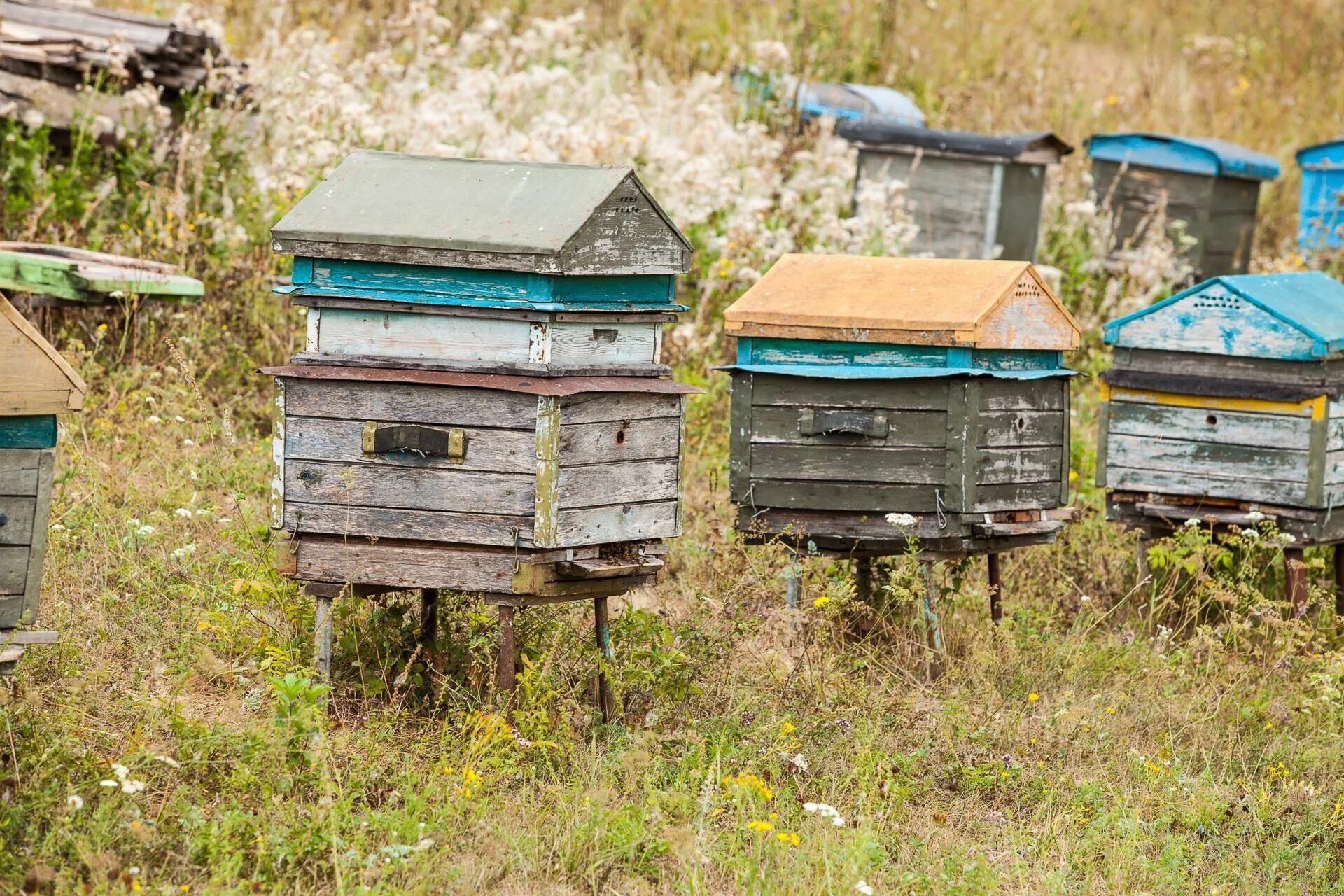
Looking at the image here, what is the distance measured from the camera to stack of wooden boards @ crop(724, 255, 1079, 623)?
5.92 meters

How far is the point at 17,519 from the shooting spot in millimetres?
4102

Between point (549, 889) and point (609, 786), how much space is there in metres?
0.55

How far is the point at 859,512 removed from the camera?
20.1ft

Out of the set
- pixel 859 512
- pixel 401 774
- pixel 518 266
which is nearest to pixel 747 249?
pixel 859 512

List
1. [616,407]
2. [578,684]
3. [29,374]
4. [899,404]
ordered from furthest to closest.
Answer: [899,404]
[578,684]
[616,407]
[29,374]

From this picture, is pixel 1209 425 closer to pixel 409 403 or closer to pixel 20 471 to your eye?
pixel 409 403

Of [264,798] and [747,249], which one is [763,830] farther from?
[747,249]

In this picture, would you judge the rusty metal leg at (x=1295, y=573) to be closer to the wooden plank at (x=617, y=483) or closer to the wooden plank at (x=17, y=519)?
the wooden plank at (x=617, y=483)

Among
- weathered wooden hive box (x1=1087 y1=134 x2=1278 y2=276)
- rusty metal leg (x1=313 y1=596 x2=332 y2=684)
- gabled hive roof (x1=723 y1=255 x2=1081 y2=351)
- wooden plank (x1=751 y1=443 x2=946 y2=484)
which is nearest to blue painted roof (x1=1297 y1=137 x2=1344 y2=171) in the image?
weathered wooden hive box (x1=1087 y1=134 x2=1278 y2=276)

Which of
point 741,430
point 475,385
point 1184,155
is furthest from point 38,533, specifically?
point 1184,155

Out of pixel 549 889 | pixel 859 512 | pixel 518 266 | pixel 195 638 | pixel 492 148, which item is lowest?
pixel 549 889

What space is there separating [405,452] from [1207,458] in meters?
3.69

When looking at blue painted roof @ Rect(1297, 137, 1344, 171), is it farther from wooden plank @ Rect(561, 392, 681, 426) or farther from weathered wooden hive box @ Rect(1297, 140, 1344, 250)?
wooden plank @ Rect(561, 392, 681, 426)

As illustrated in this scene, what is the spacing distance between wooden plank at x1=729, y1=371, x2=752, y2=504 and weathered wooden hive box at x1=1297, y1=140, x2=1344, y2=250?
27.5ft
